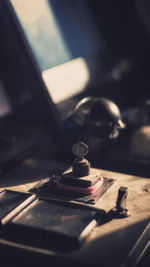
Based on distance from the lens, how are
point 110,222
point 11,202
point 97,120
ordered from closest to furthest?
point 110,222 → point 11,202 → point 97,120

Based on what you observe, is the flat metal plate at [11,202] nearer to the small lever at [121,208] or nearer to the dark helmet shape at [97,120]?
the small lever at [121,208]

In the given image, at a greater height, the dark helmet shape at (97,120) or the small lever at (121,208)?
the dark helmet shape at (97,120)

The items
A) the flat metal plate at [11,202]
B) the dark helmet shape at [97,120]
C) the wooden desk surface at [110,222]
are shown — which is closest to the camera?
the wooden desk surface at [110,222]


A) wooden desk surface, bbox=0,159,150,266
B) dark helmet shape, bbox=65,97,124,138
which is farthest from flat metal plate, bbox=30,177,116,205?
dark helmet shape, bbox=65,97,124,138

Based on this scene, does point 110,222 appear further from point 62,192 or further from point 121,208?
point 62,192

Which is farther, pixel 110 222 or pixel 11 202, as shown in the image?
pixel 11 202

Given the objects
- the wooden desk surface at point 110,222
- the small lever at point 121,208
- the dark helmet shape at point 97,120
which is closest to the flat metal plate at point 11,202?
the wooden desk surface at point 110,222

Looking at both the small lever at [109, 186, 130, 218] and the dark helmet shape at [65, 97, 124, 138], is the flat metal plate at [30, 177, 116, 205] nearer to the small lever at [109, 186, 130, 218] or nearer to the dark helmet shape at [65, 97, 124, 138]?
the small lever at [109, 186, 130, 218]

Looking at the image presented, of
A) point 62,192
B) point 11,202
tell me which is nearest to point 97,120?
point 62,192

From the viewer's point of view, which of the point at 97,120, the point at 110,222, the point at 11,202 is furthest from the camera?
the point at 97,120

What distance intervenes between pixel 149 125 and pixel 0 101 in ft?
2.16

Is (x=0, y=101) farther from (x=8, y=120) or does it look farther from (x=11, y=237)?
(x=11, y=237)

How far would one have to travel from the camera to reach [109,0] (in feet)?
6.87

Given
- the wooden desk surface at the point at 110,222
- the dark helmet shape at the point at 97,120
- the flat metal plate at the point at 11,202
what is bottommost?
the wooden desk surface at the point at 110,222
